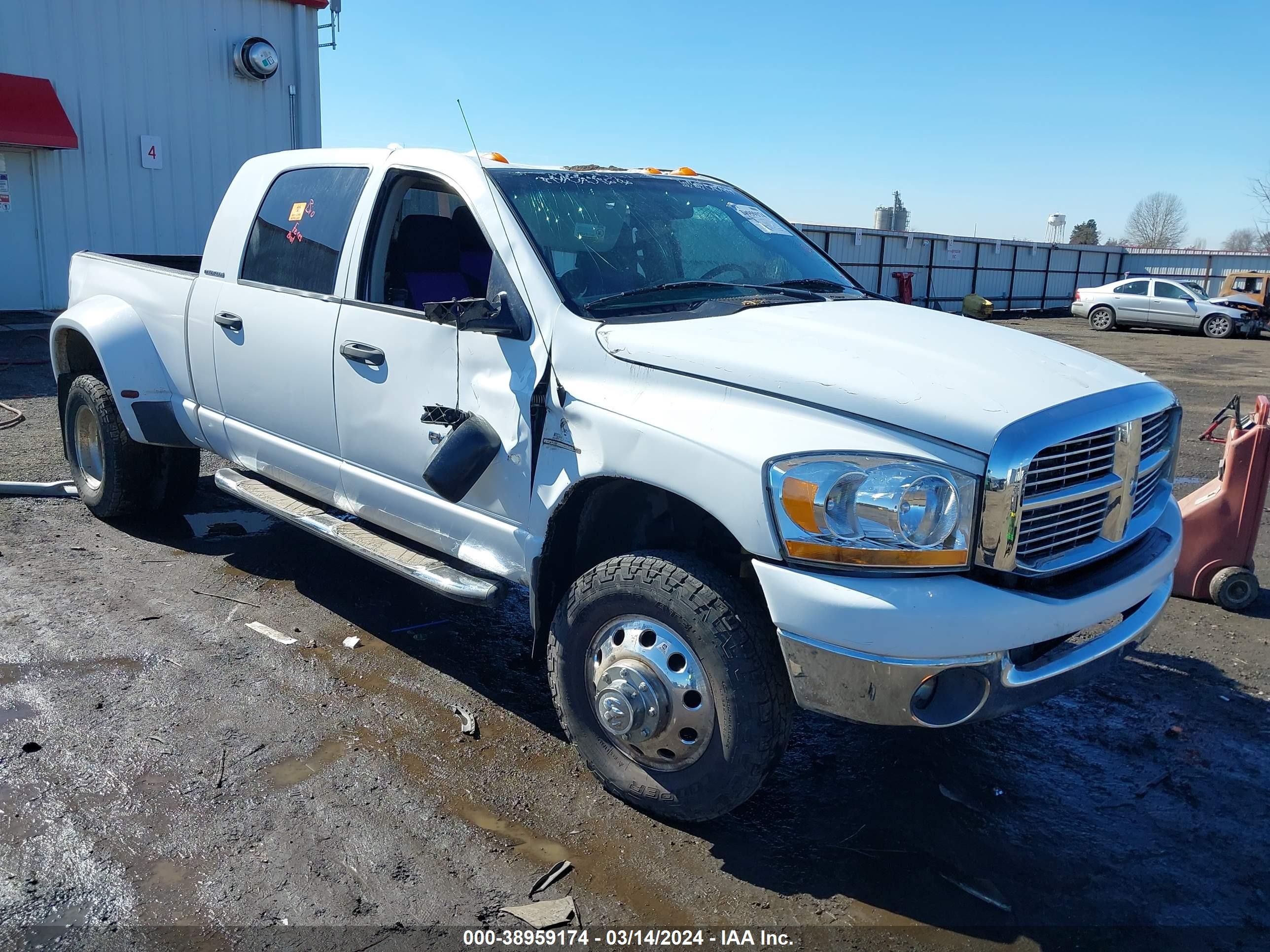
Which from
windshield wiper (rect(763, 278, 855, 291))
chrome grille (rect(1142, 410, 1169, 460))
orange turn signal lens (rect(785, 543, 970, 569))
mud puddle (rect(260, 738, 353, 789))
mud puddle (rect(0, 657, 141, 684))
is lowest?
mud puddle (rect(260, 738, 353, 789))

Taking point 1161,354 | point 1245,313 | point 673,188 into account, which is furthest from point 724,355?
point 1245,313

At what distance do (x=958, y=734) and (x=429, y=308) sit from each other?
254 cm

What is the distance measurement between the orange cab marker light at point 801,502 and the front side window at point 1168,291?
2821 centimetres

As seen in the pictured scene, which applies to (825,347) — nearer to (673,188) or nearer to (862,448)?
(862,448)

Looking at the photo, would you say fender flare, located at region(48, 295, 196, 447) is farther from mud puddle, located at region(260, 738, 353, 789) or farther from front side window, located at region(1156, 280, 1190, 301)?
front side window, located at region(1156, 280, 1190, 301)

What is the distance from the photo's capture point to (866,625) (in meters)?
2.54

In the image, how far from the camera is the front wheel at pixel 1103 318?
2766 centimetres

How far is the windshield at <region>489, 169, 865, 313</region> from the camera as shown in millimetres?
3574

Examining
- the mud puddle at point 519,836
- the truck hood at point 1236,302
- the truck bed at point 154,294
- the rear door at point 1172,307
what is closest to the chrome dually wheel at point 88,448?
the truck bed at point 154,294

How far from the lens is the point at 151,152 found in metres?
16.2

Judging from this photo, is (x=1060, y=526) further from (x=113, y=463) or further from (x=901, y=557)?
(x=113, y=463)

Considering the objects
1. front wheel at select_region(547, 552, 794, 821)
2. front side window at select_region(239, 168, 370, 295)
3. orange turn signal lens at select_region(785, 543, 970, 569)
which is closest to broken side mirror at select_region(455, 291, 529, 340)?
front wheel at select_region(547, 552, 794, 821)

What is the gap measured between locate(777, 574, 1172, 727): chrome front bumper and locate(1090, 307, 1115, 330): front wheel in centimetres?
2800

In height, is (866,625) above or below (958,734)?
above
